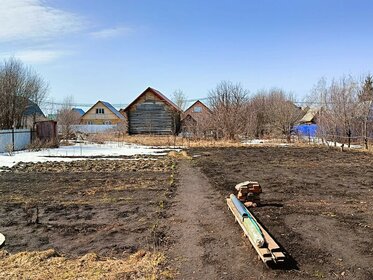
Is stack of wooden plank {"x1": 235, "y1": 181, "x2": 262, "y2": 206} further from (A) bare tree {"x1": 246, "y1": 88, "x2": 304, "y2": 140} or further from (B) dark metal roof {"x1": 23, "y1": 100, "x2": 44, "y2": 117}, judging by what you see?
(A) bare tree {"x1": 246, "y1": 88, "x2": 304, "y2": 140}

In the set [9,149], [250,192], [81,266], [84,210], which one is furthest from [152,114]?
[81,266]

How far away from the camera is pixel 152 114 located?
129 feet

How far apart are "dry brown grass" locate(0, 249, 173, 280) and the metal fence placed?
15792mm

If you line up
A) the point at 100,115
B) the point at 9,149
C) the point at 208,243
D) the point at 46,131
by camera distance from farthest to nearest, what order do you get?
the point at 100,115 < the point at 46,131 < the point at 9,149 < the point at 208,243

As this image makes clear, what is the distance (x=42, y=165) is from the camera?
48.1ft

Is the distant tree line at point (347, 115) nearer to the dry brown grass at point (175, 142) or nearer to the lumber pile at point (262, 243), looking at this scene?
the dry brown grass at point (175, 142)

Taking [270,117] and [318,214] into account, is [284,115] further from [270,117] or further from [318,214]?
[318,214]

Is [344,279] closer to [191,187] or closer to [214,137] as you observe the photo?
[191,187]

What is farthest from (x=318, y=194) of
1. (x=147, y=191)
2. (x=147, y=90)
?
(x=147, y=90)

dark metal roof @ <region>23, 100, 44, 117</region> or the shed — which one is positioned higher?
dark metal roof @ <region>23, 100, 44, 117</region>

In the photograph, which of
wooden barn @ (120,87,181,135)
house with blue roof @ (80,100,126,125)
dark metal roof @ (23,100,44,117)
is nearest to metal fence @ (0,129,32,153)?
dark metal roof @ (23,100,44,117)

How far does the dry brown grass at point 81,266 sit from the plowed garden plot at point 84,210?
24 cm

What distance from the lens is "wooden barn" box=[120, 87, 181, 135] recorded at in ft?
129

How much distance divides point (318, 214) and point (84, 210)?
14.8 feet
